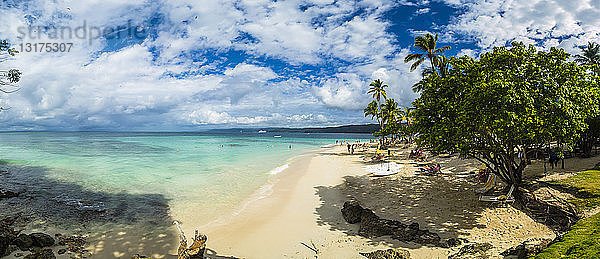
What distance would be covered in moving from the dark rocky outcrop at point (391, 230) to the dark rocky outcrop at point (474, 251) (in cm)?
73

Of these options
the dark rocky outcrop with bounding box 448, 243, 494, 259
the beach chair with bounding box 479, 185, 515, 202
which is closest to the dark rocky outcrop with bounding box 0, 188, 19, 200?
the dark rocky outcrop with bounding box 448, 243, 494, 259

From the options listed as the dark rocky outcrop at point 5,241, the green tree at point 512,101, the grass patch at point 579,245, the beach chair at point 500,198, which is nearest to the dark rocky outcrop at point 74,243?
the dark rocky outcrop at point 5,241

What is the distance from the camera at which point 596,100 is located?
972 cm

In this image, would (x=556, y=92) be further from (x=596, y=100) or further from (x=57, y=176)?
(x=57, y=176)

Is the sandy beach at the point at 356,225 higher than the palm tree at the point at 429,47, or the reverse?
the palm tree at the point at 429,47

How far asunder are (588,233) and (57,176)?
32.3 metres

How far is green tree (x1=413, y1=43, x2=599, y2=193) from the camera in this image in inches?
351

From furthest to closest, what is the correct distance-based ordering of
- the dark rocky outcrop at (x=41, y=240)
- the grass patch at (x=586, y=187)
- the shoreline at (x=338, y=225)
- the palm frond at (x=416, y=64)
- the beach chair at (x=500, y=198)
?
the palm frond at (x=416, y=64), the beach chair at (x=500, y=198), the grass patch at (x=586, y=187), the dark rocky outcrop at (x=41, y=240), the shoreline at (x=338, y=225)

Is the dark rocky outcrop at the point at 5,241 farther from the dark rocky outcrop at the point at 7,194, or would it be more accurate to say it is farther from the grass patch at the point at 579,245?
the grass patch at the point at 579,245

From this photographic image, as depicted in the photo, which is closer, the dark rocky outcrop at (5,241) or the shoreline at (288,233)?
the dark rocky outcrop at (5,241)

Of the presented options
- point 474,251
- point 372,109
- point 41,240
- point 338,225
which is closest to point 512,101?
→ point 474,251

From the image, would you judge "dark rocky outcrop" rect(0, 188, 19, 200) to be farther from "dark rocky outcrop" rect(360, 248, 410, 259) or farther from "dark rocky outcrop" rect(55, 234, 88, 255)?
"dark rocky outcrop" rect(360, 248, 410, 259)

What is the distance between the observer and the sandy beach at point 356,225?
8.28m

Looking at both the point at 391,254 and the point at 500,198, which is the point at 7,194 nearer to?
the point at 391,254
